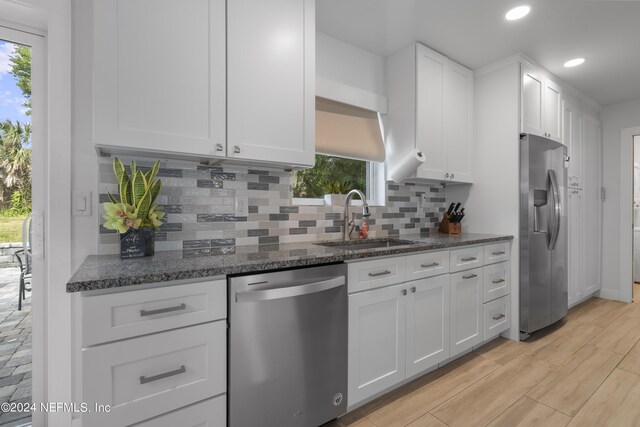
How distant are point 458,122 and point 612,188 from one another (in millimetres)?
2697

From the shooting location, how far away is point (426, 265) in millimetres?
1924

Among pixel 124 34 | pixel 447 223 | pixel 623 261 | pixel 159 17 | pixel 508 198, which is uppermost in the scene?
pixel 159 17

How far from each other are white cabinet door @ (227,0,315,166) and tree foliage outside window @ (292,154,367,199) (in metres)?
0.52

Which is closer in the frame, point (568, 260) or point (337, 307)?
point (337, 307)

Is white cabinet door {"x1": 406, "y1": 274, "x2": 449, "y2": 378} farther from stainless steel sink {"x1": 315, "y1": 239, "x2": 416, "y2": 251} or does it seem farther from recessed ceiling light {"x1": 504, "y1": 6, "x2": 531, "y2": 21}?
recessed ceiling light {"x1": 504, "y1": 6, "x2": 531, "y2": 21}

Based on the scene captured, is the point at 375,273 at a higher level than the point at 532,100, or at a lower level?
lower

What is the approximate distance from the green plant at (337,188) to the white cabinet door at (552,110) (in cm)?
213

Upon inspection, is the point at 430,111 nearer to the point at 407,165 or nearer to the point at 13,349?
the point at 407,165

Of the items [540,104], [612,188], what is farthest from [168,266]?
[612,188]

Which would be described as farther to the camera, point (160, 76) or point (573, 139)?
point (573, 139)

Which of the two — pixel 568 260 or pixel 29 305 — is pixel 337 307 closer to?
pixel 29 305

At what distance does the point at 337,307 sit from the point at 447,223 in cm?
177

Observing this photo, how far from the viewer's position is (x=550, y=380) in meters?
1.99

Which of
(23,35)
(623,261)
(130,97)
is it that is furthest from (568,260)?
(23,35)
